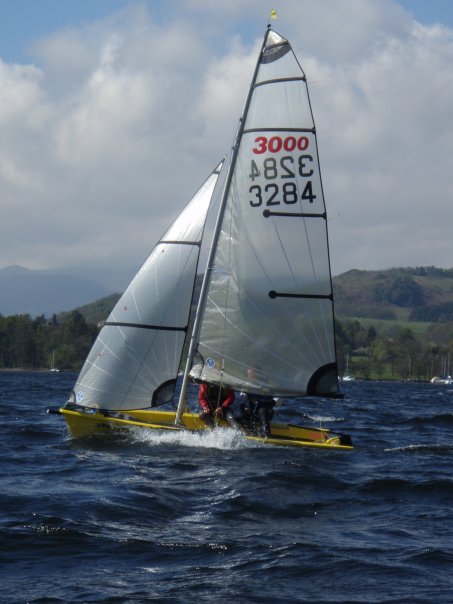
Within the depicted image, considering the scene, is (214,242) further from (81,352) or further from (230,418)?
(81,352)

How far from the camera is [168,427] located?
21.3m

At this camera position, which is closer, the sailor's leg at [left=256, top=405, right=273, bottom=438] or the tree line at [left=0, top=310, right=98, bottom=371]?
the sailor's leg at [left=256, top=405, right=273, bottom=438]

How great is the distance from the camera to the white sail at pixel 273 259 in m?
21.7

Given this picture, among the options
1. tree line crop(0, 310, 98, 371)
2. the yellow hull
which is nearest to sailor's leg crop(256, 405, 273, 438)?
the yellow hull

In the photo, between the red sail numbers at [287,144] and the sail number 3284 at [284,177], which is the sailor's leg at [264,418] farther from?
the red sail numbers at [287,144]

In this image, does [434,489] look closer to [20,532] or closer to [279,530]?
[279,530]

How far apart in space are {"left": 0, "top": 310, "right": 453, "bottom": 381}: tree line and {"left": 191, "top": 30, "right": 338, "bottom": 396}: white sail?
128649 mm

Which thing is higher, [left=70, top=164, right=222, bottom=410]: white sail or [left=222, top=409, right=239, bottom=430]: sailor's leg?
[left=70, top=164, right=222, bottom=410]: white sail

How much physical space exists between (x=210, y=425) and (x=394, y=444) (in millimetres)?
5505

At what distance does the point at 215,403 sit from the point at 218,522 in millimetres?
8957

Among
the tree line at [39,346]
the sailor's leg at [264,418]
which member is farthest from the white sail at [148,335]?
the tree line at [39,346]

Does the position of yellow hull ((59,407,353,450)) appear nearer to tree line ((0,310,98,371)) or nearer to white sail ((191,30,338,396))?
white sail ((191,30,338,396))

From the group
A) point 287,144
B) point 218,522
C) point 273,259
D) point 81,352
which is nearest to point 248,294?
point 273,259

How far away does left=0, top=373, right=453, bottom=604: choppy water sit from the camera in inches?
414
